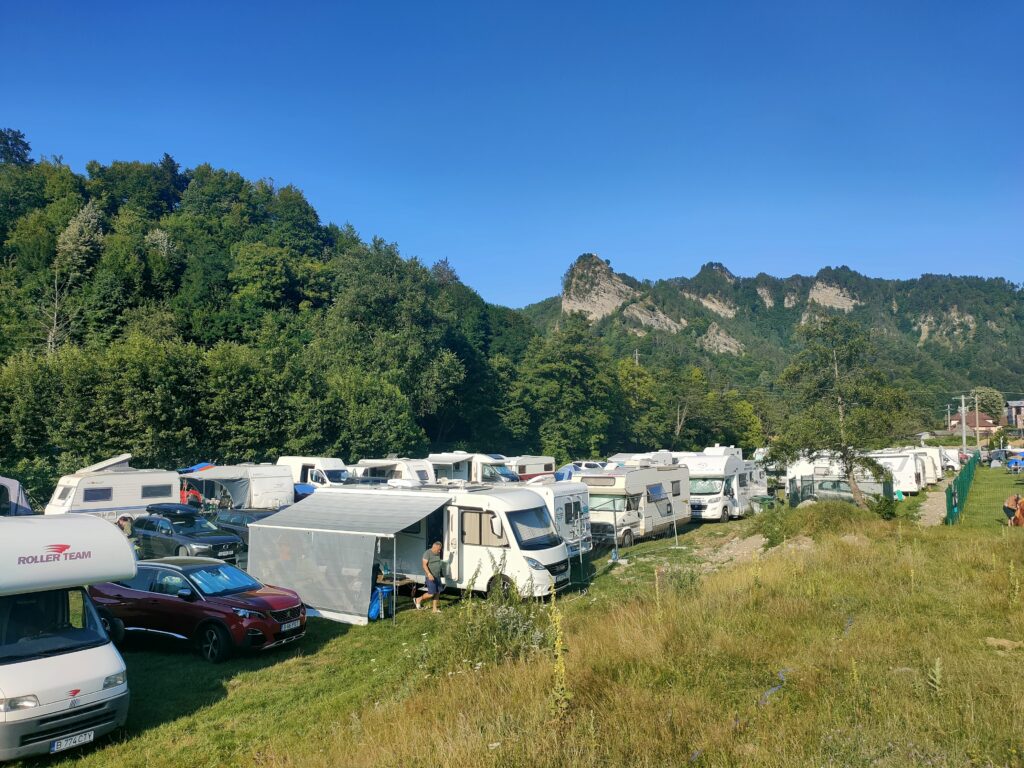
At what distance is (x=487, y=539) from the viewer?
14336 millimetres

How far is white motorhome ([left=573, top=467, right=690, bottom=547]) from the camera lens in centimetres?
2134

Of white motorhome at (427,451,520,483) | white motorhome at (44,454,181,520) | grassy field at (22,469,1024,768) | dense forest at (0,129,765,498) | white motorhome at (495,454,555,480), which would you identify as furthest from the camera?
white motorhome at (495,454,555,480)

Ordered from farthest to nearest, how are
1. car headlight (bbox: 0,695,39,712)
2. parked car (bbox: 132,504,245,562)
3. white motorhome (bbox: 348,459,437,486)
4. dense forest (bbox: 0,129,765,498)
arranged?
dense forest (bbox: 0,129,765,498) < white motorhome (bbox: 348,459,437,486) < parked car (bbox: 132,504,245,562) < car headlight (bbox: 0,695,39,712)

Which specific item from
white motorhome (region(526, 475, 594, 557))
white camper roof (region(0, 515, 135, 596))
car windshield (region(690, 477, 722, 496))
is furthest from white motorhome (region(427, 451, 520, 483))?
white camper roof (region(0, 515, 135, 596))

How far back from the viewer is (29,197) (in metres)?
79.6

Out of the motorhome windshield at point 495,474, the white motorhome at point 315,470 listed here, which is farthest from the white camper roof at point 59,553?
the motorhome windshield at point 495,474

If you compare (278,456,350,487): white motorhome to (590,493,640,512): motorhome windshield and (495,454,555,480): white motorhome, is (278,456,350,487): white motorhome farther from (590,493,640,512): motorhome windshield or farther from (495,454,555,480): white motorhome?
(590,493,640,512): motorhome windshield

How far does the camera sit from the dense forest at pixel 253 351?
1273 inches

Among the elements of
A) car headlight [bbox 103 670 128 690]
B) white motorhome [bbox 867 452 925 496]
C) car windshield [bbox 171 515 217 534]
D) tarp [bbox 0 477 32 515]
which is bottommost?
white motorhome [bbox 867 452 925 496]

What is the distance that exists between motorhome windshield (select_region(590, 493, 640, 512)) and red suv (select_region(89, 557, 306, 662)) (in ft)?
38.9

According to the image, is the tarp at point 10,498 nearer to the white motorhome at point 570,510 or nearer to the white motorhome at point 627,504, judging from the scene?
the white motorhome at point 570,510

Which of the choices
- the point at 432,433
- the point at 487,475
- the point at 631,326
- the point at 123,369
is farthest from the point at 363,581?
the point at 631,326

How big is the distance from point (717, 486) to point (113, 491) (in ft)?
75.2

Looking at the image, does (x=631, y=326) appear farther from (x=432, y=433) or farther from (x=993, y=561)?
(x=993, y=561)
